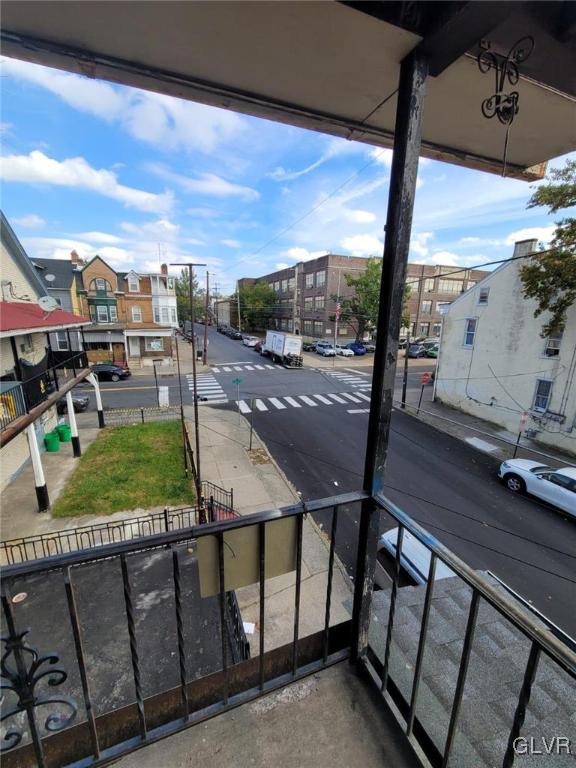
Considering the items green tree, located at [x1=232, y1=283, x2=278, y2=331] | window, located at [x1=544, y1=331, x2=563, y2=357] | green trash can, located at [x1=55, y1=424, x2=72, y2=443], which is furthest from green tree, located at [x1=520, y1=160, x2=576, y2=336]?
green tree, located at [x1=232, y1=283, x2=278, y2=331]

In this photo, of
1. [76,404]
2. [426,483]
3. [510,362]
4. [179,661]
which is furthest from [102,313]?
[179,661]

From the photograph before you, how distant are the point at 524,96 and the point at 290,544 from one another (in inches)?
104

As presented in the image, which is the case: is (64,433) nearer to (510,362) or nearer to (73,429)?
(73,429)

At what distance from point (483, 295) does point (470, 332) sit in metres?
1.78

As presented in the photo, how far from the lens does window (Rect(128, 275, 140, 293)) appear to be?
25075 millimetres

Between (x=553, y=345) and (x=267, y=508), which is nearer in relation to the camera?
(x=267, y=508)

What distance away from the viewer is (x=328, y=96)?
1.74 m

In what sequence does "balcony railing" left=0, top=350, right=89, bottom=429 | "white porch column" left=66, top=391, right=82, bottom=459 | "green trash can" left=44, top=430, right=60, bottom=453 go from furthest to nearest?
"green trash can" left=44, top=430, right=60, bottom=453 < "white porch column" left=66, top=391, right=82, bottom=459 < "balcony railing" left=0, top=350, right=89, bottom=429

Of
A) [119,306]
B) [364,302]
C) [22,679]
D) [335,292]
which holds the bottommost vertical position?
[22,679]

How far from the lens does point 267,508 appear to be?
8297 millimetres

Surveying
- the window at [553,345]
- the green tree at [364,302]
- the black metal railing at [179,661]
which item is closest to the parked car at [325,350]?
the green tree at [364,302]

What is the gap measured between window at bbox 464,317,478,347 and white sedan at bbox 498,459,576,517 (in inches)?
307

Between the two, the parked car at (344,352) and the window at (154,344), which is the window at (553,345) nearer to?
the parked car at (344,352)

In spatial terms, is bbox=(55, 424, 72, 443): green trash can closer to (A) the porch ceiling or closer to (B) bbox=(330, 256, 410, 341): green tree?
(A) the porch ceiling
